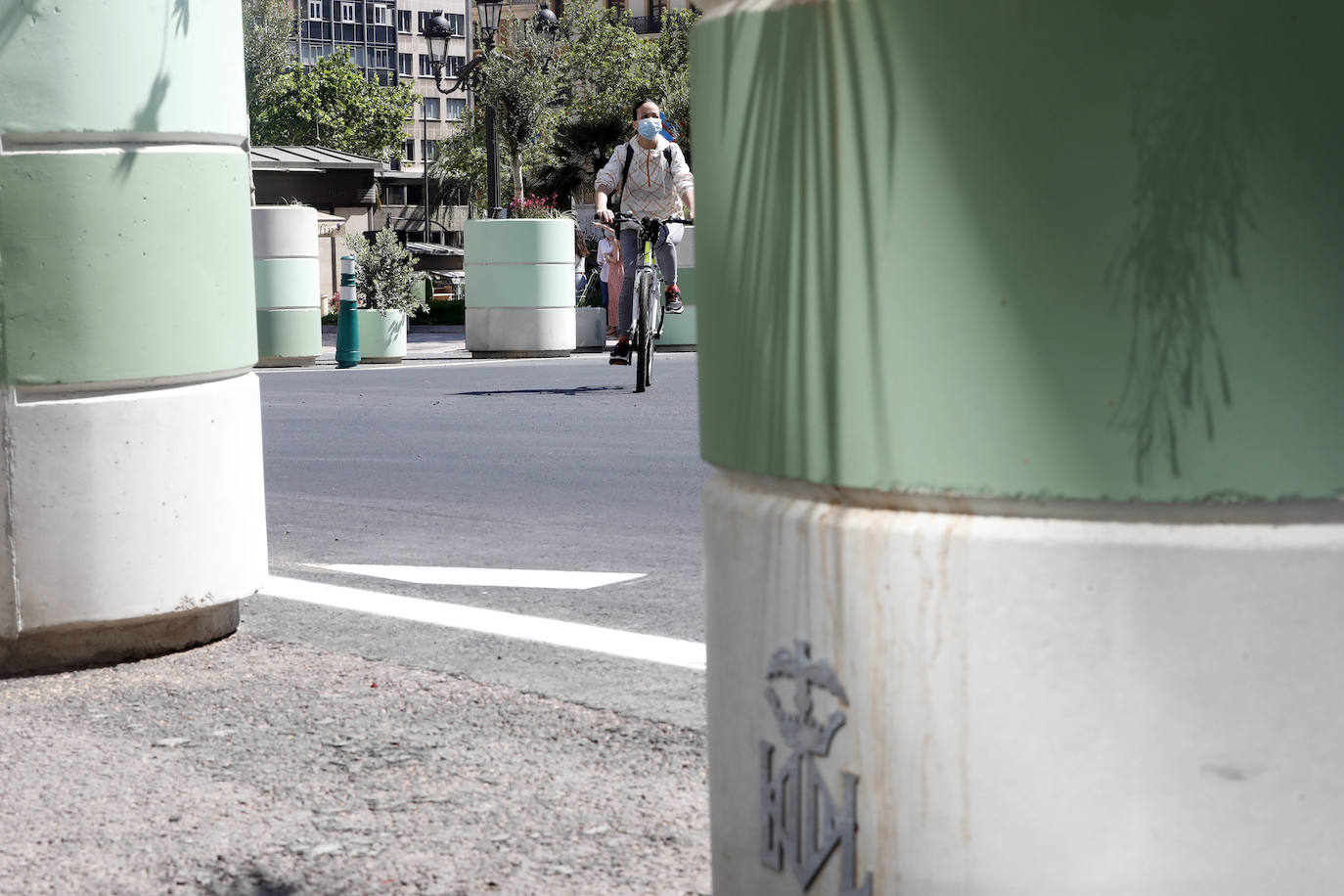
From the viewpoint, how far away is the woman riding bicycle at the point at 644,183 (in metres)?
13.5

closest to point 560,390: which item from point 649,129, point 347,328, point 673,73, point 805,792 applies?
point 649,129

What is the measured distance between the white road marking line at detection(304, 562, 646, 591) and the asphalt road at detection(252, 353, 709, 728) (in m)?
0.07

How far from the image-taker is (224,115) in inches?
208

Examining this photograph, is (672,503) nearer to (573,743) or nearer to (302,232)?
(573,743)

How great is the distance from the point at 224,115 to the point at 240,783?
6.87 feet

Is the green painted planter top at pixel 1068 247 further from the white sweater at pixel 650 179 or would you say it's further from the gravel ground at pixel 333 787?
the white sweater at pixel 650 179

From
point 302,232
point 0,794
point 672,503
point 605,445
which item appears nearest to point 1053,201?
point 0,794

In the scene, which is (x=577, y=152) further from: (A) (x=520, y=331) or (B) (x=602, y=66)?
(A) (x=520, y=331)

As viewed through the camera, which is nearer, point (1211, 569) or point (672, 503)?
point (1211, 569)

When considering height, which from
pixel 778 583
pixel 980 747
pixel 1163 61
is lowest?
pixel 980 747

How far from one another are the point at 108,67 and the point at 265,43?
82.7 m

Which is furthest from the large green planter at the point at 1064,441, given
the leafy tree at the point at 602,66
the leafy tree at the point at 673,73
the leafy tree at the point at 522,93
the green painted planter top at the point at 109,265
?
the leafy tree at the point at 602,66

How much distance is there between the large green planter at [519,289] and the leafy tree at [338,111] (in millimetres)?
72659

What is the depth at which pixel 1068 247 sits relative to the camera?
1850 millimetres
